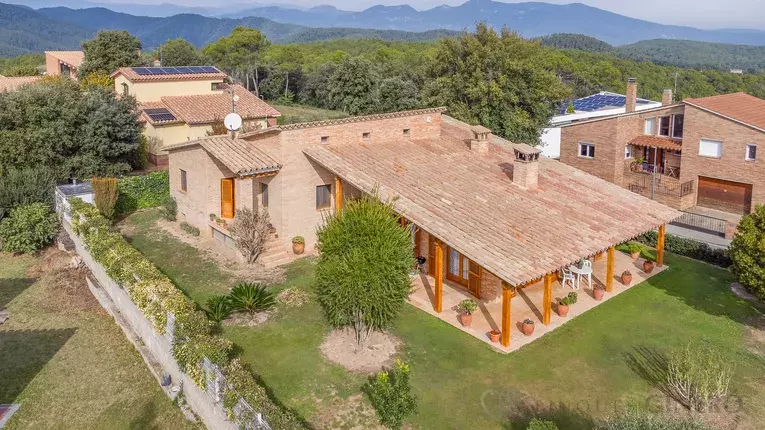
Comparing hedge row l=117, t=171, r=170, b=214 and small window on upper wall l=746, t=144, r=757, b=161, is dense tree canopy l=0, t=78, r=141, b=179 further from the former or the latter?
small window on upper wall l=746, t=144, r=757, b=161

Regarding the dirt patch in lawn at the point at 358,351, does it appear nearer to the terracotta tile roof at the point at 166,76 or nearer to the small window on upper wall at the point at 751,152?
the small window on upper wall at the point at 751,152

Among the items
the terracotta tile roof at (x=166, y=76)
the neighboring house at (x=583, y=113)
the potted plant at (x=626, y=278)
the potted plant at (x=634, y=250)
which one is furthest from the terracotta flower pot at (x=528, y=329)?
the terracotta tile roof at (x=166, y=76)

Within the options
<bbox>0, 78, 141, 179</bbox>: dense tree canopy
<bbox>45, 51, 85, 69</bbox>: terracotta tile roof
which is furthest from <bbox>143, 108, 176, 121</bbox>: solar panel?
<bbox>45, 51, 85, 69</bbox>: terracotta tile roof

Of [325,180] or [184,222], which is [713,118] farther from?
[184,222]

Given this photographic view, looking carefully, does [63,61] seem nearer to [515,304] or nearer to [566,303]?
[515,304]

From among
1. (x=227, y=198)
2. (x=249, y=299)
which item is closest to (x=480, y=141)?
(x=227, y=198)

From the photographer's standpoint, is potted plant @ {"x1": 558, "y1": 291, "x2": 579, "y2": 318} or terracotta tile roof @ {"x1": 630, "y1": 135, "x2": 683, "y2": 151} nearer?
potted plant @ {"x1": 558, "y1": 291, "x2": 579, "y2": 318}

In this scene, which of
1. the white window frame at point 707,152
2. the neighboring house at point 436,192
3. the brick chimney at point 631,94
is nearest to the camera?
the neighboring house at point 436,192
